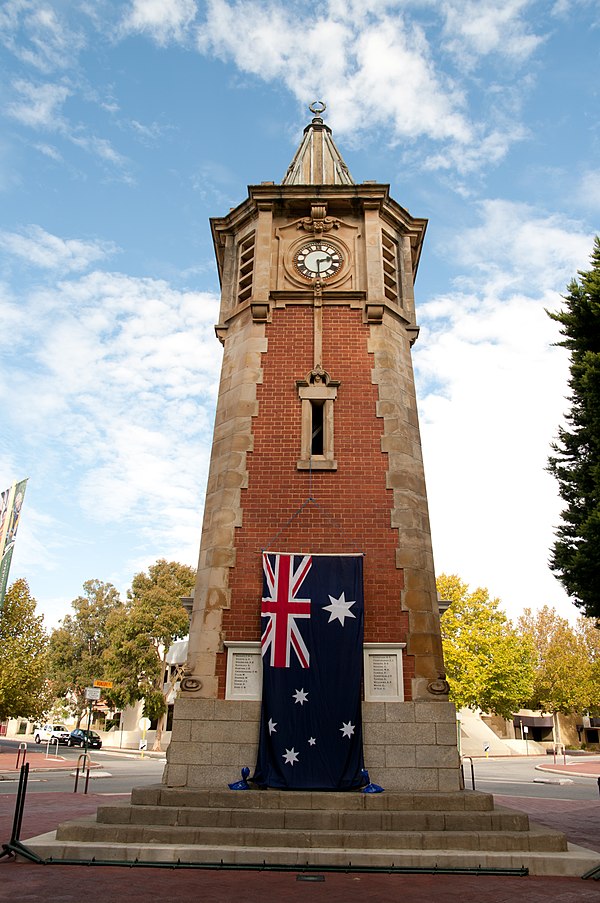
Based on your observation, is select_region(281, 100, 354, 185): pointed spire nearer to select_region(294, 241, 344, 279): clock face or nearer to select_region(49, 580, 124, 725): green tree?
select_region(294, 241, 344, 279): clock face

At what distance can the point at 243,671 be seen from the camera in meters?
12.2

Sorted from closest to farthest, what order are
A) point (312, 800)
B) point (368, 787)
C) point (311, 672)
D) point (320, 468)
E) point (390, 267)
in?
1. point (312, 800)
2. point (368, 787)
3. point (311, 672)
4. point (320, 468)
5. point (390, 267)

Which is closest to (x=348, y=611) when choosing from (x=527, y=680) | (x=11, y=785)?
(x=11, y=785)

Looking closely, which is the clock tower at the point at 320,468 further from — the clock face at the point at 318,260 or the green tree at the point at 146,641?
the green tree at the point at 146,641

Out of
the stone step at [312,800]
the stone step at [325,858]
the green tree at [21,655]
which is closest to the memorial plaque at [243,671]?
the stone step at [312,800]

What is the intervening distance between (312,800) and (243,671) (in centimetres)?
252

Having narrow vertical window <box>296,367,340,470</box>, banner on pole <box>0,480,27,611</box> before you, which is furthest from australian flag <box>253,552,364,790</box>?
banner on pole <box>0,480,27,611</box>

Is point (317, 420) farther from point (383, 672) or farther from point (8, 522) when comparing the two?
point (8, 522)

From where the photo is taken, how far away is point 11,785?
70.4ft

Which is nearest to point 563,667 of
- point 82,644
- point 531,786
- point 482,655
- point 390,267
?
point 482,655

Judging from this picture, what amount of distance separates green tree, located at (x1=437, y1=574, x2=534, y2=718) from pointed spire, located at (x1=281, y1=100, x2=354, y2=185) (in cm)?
3071

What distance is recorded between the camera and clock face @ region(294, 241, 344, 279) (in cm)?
1600

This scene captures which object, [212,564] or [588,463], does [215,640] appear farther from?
[588,463]

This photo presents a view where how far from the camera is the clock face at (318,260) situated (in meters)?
16.0
